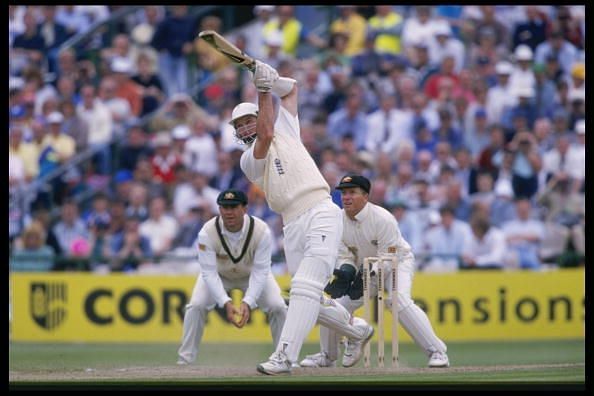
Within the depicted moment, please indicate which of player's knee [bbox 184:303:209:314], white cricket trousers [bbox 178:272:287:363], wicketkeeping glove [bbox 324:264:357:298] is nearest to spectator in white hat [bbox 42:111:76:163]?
white cricket trousers [bbox 178:272:287:363]

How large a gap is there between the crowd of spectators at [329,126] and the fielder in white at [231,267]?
4944mm

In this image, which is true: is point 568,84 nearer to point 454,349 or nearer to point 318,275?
point 454,349

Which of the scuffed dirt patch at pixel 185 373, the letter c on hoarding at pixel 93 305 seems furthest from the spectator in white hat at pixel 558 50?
the scuffed dirt patch at pixel 185 373

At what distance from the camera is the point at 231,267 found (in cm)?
1185

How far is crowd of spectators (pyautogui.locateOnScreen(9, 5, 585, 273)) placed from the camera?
1705 cm

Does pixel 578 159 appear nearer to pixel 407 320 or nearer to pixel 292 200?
pixel 407 320

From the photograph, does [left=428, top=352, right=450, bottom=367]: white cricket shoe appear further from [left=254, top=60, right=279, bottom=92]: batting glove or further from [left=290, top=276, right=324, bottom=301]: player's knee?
[left=254, top=60, right=279, bottom=92]: batting glove

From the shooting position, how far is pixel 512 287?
657 inches

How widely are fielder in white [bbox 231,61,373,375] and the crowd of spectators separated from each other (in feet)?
23.1

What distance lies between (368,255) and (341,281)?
0.65 metres

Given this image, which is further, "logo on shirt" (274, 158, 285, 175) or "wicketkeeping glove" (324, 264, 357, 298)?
"wicketkeeping glove" (324, 264, 357, 298)

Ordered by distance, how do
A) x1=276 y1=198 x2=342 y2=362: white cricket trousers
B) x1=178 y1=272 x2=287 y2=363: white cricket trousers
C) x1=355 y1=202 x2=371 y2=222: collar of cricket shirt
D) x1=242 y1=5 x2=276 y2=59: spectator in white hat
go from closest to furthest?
x1=276 y1=198 x2=342 y2=362: white cricket trousers
x1=355 y1=202 x2=371 y2=222: collar of cricket shirt
x1=178 y1=272 x2=287 y2=363: white cricket trousers
x1=242 y1=5 x2=276 y2=59: spectator in white hat

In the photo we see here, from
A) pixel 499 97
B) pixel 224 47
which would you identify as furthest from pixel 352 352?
pixel 499 97

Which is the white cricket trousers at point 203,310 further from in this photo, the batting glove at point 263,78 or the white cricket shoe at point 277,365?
the batting glove at point 263,78
